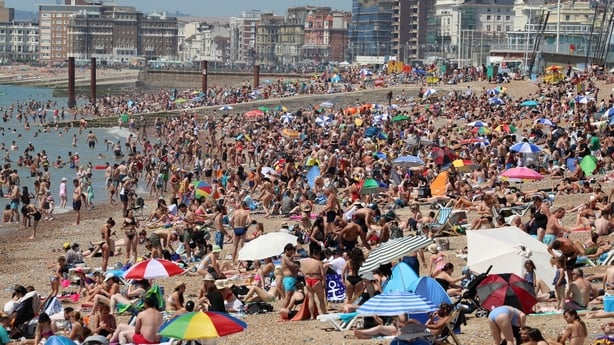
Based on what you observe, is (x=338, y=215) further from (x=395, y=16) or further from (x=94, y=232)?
(x=395, y=16)

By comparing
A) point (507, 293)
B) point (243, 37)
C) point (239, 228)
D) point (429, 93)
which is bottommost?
point (239, 228)

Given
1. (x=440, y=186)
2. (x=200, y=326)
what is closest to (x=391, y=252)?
(x=200, y=326)

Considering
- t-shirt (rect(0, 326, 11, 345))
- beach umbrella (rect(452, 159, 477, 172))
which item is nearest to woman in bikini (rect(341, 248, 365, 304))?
t-shirt (rect(0, 326, 11, 345))

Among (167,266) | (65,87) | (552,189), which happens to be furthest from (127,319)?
(65,87)

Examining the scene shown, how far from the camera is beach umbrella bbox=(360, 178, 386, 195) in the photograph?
779 inches

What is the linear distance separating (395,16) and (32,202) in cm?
12003

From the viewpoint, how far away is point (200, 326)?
9141mm

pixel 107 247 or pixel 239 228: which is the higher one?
pixel 239 228

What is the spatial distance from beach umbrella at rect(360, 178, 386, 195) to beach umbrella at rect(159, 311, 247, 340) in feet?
34.8

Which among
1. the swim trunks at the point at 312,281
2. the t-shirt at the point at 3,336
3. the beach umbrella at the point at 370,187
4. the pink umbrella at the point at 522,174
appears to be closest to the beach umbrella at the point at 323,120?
the beach umbrella at the point at 370,187

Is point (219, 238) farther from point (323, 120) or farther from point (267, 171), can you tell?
point (323, 120)

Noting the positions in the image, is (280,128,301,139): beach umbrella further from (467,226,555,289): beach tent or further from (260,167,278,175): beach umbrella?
(467,226,555,289): beach tent

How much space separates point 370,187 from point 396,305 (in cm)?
1072

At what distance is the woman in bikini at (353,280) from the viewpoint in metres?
11.8
